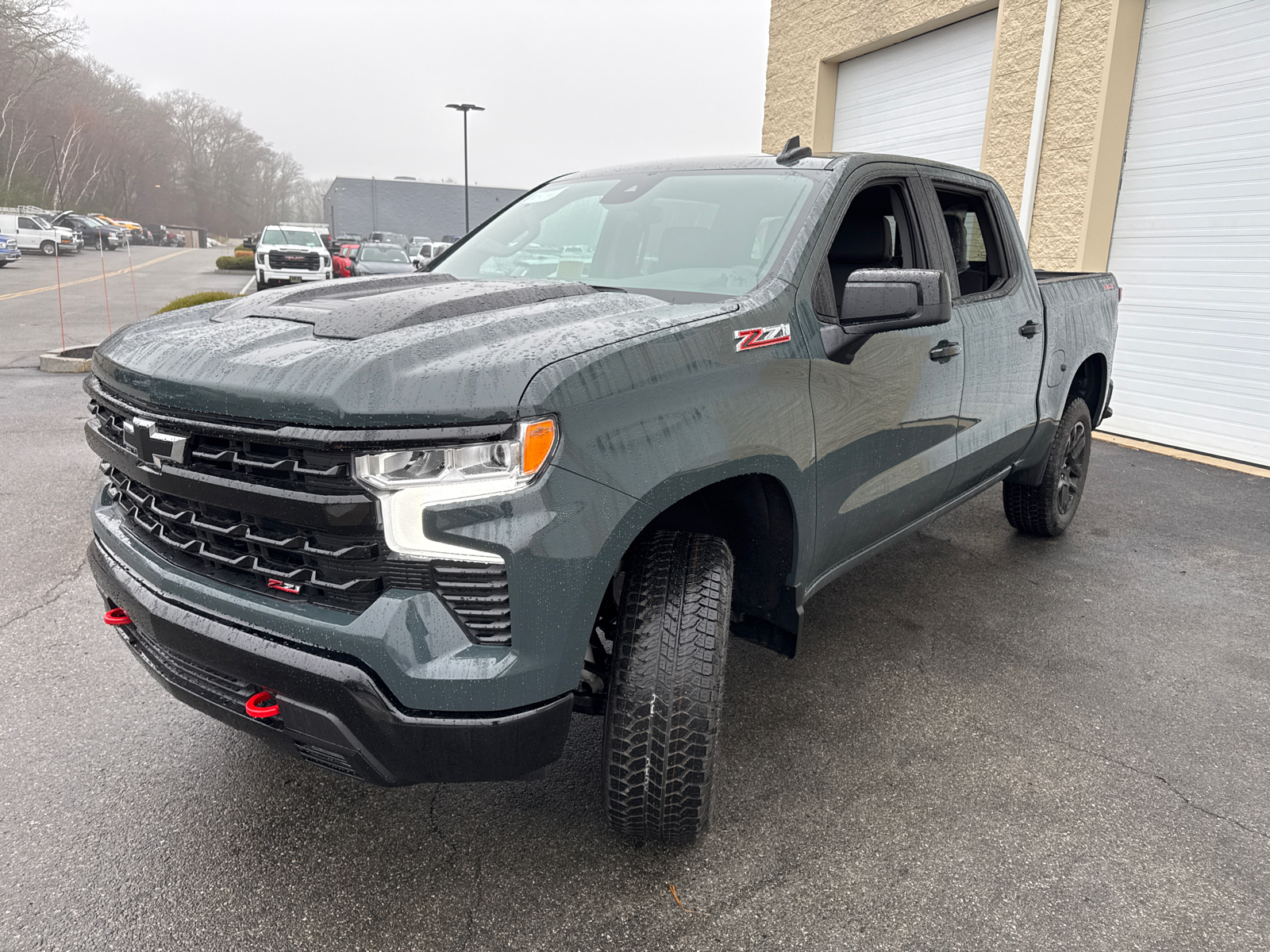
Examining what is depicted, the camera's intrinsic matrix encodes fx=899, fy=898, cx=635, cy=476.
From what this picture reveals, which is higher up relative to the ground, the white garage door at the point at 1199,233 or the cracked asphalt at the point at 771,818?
the white garage door at the point at 1199,233

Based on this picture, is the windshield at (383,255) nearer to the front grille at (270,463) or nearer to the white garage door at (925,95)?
the white garage door at (925,95)

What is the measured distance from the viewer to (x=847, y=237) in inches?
129

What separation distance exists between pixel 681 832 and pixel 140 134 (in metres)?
119

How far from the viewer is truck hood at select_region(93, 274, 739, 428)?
177 centimetres

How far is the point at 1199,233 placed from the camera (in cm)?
772

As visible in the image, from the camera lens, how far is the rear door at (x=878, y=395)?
2.63m

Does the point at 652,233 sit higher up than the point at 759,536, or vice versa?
the point at 652,233

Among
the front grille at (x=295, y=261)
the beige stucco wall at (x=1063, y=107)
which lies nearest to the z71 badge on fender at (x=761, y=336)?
the beige stucco wall at (x=1063, y=107)

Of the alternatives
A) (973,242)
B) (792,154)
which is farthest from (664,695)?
(973,242)

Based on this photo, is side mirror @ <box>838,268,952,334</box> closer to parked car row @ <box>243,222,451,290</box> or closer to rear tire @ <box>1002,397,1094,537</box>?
rear tire @ <box>1002,397,1094,537</box>

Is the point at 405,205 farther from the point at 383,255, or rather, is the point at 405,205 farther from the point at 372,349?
the point at 372,349

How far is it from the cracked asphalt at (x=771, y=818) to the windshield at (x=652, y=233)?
4.90ft

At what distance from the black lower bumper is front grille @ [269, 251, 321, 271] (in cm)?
2327

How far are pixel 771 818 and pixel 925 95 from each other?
33.6 feet
